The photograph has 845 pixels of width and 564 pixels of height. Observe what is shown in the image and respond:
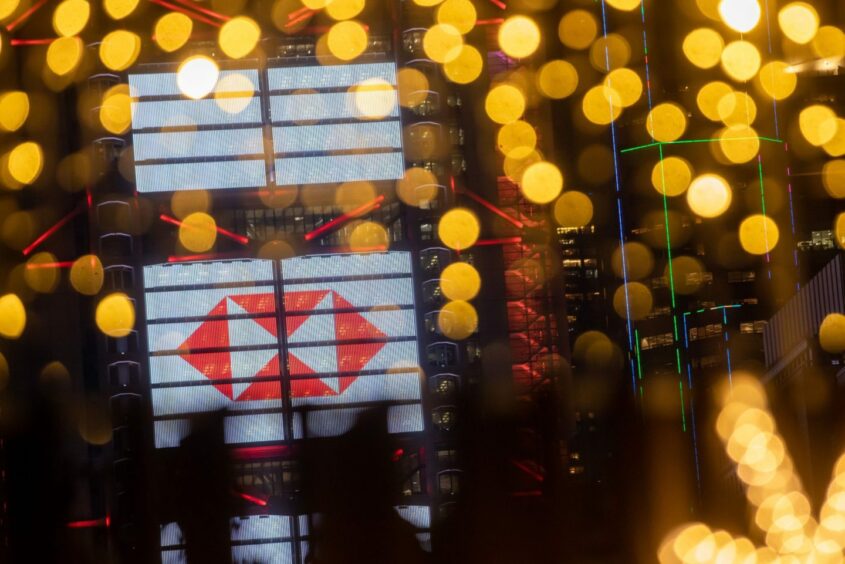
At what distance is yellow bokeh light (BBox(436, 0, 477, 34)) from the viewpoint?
915cm

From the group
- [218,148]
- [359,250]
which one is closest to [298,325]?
[359,250]

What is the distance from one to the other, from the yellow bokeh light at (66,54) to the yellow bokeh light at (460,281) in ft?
11.8

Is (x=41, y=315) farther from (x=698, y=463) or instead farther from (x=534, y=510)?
(x=698, y=463)

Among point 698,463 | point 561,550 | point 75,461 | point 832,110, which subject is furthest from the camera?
point 832,110

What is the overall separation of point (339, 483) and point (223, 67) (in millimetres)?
3830

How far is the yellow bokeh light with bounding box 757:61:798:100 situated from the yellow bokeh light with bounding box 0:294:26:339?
317 inches

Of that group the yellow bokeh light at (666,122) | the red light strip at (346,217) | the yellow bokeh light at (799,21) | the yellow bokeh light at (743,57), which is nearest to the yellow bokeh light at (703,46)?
the yellow bokeh light at (743,57)

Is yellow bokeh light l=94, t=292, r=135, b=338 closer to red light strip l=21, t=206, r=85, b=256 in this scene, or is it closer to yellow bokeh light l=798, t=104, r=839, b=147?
red light strip l=21, t=206, r=85, b=256

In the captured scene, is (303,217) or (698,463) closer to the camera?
(303,217)

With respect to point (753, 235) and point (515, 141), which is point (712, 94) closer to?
point (753, 235)

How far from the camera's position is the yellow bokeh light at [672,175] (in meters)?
18.1

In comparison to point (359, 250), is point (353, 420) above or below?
below

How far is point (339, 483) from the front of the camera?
8102mm

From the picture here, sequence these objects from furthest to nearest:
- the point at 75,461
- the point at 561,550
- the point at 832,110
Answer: the point at 832,110
the point at 75,461
the point at 561,550
